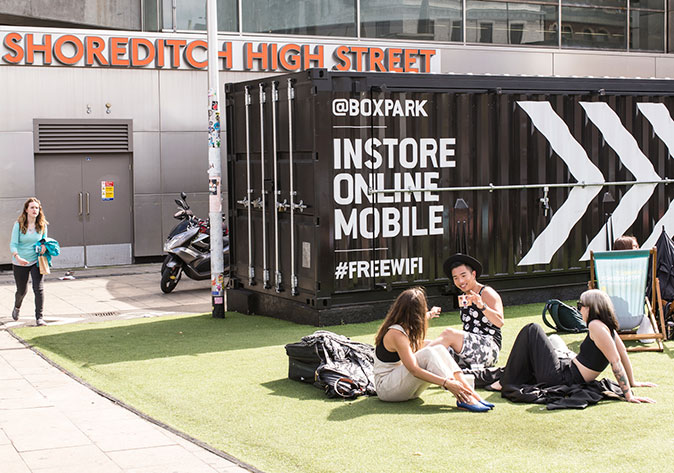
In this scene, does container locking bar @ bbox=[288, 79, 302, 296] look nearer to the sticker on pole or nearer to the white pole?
the white pole

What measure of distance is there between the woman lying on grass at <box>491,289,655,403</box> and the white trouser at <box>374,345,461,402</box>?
0.61 meters

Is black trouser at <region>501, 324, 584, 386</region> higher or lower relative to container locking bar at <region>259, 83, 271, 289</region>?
lower

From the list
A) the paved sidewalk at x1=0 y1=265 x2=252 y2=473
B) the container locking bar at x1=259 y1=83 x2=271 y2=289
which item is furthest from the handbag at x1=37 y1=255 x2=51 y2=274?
the container locking bar at x1=259 y1=83 x2=271 y2=289

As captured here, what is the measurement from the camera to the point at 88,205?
819 inches

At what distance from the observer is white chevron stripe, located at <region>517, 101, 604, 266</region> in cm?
1356

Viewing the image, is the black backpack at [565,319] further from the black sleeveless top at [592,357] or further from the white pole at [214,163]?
the white pole at [214,163]

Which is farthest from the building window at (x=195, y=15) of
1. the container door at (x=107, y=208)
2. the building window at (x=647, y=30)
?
the building window at (x=647, y=30)

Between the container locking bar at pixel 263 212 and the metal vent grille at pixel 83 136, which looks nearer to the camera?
the container locking bar at pixel 263 212

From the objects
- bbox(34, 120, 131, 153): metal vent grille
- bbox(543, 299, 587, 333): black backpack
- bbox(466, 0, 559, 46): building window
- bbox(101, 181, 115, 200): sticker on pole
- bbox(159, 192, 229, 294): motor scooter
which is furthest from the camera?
bbox(466, 0, 559, 46): building window

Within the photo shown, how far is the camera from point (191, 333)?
12.3m

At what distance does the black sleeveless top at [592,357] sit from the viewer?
7.93 m

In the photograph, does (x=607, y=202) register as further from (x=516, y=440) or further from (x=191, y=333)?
(x=516, y=440)

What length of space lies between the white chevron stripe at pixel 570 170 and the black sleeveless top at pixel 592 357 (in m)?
5.56

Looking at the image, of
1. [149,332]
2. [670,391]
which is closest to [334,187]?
[149,332]
